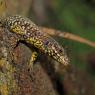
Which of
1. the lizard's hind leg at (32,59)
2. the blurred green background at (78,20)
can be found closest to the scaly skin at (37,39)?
the lizard's hind leg at (32,59)

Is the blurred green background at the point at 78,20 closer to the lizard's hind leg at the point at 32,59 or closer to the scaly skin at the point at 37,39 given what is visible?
the lizard's hind leg at the point at 32,59

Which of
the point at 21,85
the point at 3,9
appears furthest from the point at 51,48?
the point at 3,9

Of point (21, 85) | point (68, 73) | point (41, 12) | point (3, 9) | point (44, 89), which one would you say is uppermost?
point (3, 9)

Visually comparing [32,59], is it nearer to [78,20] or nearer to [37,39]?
[37,39]

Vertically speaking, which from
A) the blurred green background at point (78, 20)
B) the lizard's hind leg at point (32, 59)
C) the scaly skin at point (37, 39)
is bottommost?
the blurred green background at point (78, 20)

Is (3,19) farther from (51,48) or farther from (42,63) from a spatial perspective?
(42,63)

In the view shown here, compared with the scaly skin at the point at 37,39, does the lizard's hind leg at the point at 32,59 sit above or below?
below

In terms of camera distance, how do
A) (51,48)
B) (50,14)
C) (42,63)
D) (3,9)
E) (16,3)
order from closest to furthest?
1. (51,48)
2. (3,9)
3. (42,63)
4. (16,3)
5. (50,14)

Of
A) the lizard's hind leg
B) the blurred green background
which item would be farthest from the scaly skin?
the blurred green background
